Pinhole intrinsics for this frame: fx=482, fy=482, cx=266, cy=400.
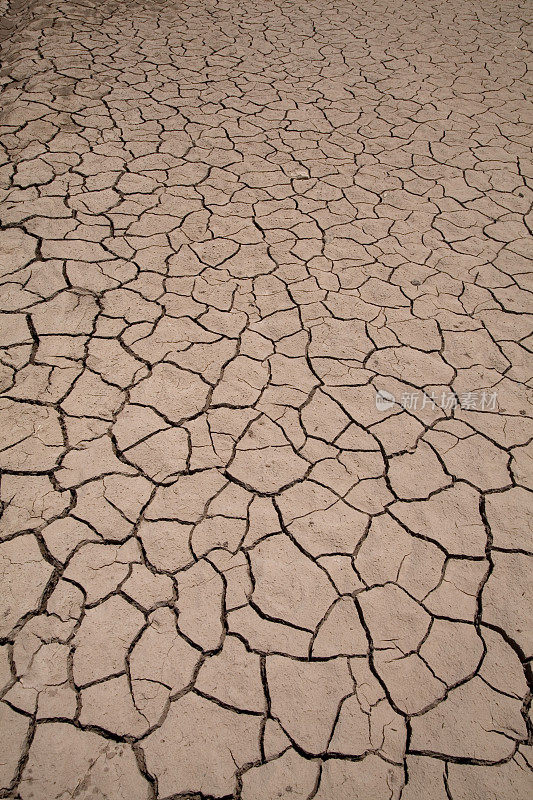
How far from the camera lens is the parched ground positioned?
136 centimetres

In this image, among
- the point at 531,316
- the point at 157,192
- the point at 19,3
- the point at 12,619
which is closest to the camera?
the point at 12,619

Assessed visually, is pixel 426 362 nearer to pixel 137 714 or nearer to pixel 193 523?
pixel 193 523

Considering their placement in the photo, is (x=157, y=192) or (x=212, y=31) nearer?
(x=157, y=192)

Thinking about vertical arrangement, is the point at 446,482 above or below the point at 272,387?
below

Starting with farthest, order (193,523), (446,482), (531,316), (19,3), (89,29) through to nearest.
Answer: (19,3), (89,29), (531,316), (446,482), (193,523)

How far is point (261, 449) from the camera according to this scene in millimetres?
1990

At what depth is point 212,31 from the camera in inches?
201

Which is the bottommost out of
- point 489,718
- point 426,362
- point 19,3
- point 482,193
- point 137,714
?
point 489,718

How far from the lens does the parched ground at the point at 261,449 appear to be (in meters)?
1.36

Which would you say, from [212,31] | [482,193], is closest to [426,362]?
[482,193]

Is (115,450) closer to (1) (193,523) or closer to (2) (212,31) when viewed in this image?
(1) (193,523)

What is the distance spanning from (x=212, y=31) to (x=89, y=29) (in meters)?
1.25

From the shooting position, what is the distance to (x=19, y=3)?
523 centimetres

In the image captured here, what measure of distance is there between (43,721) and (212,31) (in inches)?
240
